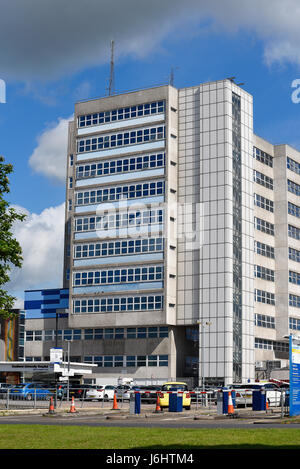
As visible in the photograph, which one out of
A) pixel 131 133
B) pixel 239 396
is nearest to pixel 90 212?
pixel 131 133

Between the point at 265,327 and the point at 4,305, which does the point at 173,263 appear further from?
the point at 4,305

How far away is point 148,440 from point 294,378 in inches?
582

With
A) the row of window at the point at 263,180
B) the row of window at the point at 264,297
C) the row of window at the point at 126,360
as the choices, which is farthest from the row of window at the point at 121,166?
the row of window at the point at 126,360

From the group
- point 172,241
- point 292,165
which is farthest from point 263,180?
point 172,241

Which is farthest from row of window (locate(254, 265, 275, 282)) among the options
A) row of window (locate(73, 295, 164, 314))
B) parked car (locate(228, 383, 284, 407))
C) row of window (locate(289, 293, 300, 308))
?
parked car (locate(228, 383, 284, 407))

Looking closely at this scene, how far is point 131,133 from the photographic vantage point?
9662 centimetres

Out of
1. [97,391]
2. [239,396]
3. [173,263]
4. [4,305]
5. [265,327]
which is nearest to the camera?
[4,305]

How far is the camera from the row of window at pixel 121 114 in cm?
9631

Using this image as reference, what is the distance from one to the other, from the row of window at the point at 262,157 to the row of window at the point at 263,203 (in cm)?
527

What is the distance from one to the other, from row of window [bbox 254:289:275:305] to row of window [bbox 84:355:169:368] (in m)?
16.1

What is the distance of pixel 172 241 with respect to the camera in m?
92.6

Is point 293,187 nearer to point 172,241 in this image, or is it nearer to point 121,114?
point 172,241

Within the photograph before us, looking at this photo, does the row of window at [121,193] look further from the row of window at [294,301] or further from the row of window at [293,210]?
the row of window at [294,301]
